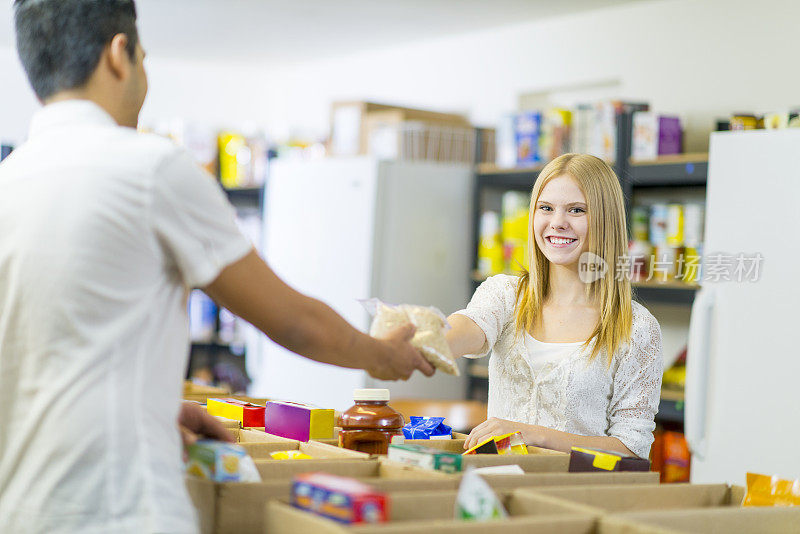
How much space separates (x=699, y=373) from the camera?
3.47m

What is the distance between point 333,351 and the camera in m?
1.35

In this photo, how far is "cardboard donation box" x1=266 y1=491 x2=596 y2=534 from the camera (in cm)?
107

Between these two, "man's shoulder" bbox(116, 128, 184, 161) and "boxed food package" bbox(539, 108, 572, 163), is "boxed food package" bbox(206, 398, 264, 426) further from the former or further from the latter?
"boxed food package" bbox(539, 108, 572, 163)

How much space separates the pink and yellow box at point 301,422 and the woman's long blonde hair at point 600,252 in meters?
0.57

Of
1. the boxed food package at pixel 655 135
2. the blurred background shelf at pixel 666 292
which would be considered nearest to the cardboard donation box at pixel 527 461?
the blurred background shelf at pixel 666 292

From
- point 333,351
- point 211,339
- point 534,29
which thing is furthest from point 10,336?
point 211,339

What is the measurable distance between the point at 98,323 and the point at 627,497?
75 centimetres

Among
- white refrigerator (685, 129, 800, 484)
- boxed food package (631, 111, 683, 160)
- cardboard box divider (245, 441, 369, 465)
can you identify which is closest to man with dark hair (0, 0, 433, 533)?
cardboard box divider (245, 441, 369, 465)

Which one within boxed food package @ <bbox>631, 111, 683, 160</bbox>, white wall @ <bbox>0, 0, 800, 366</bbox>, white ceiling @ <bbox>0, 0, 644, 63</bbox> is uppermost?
white ceiling @ <bbox>0, 0, 644, 63</bbox>

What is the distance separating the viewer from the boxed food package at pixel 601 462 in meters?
1.55

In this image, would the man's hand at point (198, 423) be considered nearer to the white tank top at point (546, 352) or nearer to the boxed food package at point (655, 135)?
the white tank top at point (546, 352)

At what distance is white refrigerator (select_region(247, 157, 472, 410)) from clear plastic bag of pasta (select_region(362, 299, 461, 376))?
10.5 feet

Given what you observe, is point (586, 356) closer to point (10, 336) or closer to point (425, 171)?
point (10, 336)

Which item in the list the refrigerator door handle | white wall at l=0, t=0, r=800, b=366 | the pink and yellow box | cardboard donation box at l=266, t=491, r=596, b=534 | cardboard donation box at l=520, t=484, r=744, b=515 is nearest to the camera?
cardboard donation box at l=266, t=491, r=596, b=534
